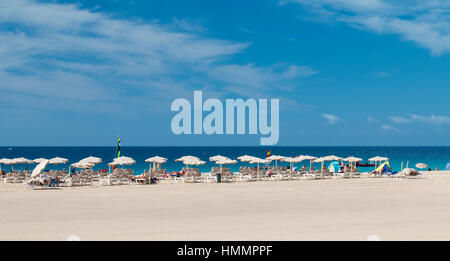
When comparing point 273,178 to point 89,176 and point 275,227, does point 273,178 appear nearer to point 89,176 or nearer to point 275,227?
point 89,176

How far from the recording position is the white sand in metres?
8.14

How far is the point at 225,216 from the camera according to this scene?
10.5m

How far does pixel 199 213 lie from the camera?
1105 cm

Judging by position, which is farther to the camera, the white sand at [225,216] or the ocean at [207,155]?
the ocean at [207,155]

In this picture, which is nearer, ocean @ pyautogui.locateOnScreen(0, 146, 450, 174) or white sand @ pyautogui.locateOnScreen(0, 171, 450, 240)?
white sand @ pyautogui.locateOnScreen(0, 171, 450, 240)

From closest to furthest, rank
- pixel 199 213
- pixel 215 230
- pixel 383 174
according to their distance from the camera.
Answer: pixel 215 230
pixel 199 213
pixel 383 174

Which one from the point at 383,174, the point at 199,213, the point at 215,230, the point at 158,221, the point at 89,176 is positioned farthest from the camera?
the point at 383,174

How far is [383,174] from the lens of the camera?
1057 inches

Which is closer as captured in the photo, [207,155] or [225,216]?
[225,216]

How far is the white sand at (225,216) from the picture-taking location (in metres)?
8.14
